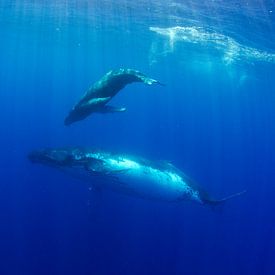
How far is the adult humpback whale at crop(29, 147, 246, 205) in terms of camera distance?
13.1 meters

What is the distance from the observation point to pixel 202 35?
31422 millimetres

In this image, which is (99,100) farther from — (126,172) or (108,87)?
(126,172)

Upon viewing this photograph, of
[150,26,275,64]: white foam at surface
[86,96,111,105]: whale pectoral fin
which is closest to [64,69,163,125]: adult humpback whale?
[86,96,111,105]: whale pectoral fin

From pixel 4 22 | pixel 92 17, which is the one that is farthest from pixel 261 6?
pixel 4 22

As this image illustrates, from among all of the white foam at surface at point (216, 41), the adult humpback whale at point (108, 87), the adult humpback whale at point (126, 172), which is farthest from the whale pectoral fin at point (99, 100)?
the white foam at surface at point (216, 41)

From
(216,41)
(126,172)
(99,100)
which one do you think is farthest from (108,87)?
(216,41)

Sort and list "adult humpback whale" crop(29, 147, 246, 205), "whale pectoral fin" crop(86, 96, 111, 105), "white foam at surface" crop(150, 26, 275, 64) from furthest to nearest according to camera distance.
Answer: "white foam at surface" crop(150, 26, 275, 64)
"adult humpback whale" crop(29, 147, 246, 205)
"whale pectoral fin" crop(86, 96, 111, 105)

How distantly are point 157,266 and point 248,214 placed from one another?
34.6 ft

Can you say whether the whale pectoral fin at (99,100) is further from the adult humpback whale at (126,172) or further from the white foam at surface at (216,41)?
the white foam at surface at (216,41)

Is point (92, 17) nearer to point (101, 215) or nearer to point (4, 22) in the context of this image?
point (4, 22)

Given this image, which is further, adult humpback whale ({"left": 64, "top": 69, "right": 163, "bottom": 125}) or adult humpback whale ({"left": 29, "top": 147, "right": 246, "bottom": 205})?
adult humpback whale ({"left": 29, "top": 147, "right": 246, "bottom": 205})

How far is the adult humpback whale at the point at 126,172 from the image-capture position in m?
13.1

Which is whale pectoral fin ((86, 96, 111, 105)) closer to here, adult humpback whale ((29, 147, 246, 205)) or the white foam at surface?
adult humpback whale ((29, 147, 246, 205))

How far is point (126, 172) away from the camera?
43.1 ft
